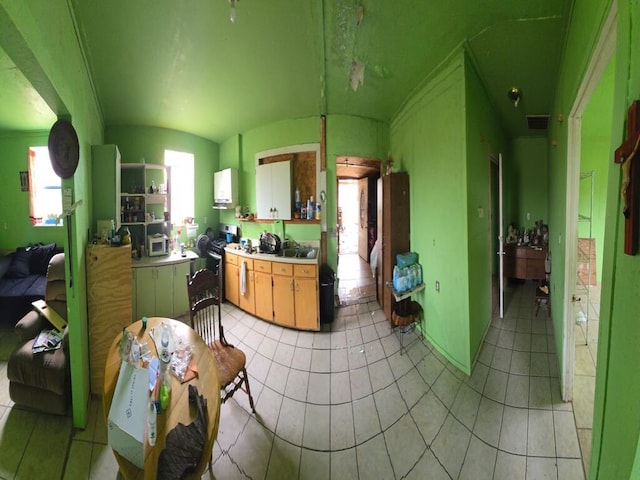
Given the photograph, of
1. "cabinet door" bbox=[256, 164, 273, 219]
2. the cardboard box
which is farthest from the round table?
"cabinet door" bbox=[256, 164, 273, 219]

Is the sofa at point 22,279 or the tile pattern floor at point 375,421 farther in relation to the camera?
the sofa at point 22,279

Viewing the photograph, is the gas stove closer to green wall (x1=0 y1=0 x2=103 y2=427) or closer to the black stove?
the black stove

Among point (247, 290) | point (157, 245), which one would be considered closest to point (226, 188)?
point (157, 245)

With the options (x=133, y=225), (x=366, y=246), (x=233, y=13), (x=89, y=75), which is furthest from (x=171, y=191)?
(x=366, y=246)

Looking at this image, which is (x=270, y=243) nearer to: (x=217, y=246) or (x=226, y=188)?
(x=217, y=246)

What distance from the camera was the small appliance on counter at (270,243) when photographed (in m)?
2.67

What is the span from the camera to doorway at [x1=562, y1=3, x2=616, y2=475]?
3.35 ft

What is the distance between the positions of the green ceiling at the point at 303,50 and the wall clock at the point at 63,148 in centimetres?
59

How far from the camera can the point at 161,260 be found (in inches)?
108

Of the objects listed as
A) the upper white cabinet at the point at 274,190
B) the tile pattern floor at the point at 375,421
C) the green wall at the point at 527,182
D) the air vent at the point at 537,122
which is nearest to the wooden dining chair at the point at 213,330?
the tile pattern floor at the point at 375,421

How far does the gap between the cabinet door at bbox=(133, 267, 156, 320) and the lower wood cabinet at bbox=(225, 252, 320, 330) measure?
93 centimetres

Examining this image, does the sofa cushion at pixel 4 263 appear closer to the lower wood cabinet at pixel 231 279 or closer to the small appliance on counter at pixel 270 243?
the lower wood cabinet at pixel 231 279

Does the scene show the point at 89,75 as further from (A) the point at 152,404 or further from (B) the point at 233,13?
(A) the point at 152,404

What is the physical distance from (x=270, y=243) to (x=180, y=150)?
6.18 ft
